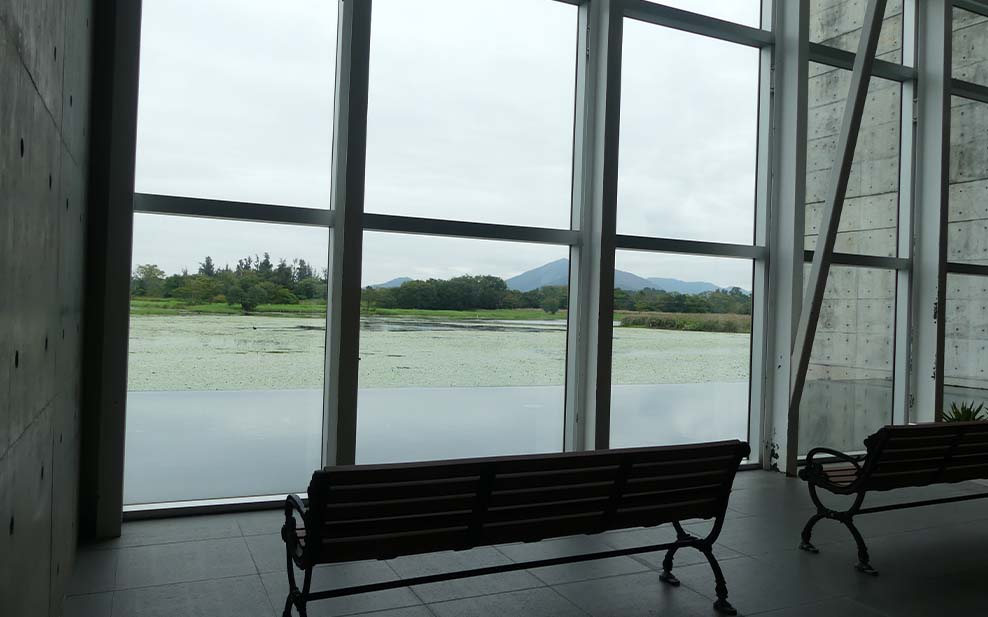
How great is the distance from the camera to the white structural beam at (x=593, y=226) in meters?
6.10

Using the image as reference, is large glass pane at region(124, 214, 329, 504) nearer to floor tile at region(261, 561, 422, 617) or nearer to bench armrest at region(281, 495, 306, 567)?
floor tile at region(261, 561, 422, 617)

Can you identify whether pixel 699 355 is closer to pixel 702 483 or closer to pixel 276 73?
pixel 702 483

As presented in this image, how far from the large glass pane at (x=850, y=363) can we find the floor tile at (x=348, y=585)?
495cm

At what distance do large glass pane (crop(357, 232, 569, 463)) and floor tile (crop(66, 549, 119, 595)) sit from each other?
1.94 meters

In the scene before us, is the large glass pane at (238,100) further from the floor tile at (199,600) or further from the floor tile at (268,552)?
the floor tile at (199,600)

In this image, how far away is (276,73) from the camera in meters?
5.34

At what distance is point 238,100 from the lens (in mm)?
5262

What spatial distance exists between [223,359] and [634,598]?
3.24m

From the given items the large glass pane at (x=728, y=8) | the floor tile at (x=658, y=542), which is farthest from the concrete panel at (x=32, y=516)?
the large glass pane at (x=728, y=8)

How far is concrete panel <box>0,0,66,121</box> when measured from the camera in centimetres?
154

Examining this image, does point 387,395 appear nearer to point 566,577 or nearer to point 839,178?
point 566,577

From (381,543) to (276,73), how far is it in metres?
3.74

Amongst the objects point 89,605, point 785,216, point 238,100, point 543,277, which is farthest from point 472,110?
point 89,605

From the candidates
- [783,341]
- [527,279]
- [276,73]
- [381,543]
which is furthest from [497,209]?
[381,543]
